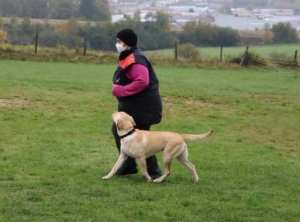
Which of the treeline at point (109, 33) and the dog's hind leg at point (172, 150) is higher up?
the dog's hind leg at point (172, 150)

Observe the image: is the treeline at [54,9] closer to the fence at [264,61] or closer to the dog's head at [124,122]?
the fence at [264,61]

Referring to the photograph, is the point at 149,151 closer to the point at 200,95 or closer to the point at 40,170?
the point at 40,170

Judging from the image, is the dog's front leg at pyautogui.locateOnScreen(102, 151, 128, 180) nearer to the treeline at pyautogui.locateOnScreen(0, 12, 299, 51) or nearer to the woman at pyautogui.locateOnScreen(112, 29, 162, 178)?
the woman at pyautogui.locateOnScreen(112, 29, 162, 178)

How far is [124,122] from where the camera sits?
25.4 feet

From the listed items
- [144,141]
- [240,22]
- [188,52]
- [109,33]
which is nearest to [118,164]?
[144,141]

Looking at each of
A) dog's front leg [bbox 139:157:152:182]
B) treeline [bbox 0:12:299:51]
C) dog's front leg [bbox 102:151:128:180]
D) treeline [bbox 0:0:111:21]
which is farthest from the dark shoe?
treeline [bbox 0:0:111:21]

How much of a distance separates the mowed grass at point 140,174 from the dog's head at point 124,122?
0.75m

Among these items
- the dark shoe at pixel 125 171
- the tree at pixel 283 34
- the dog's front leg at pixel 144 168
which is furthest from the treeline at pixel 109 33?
the dog's front leg at pixel 144 168

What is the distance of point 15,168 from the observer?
845cm

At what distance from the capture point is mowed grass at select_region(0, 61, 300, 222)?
21.7 feet

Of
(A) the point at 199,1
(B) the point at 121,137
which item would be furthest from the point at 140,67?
(A) the point at 199,1

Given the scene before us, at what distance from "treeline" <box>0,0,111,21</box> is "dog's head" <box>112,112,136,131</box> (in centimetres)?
5699

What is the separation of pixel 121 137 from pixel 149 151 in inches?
16.5

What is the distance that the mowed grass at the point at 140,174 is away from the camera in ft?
21.7
